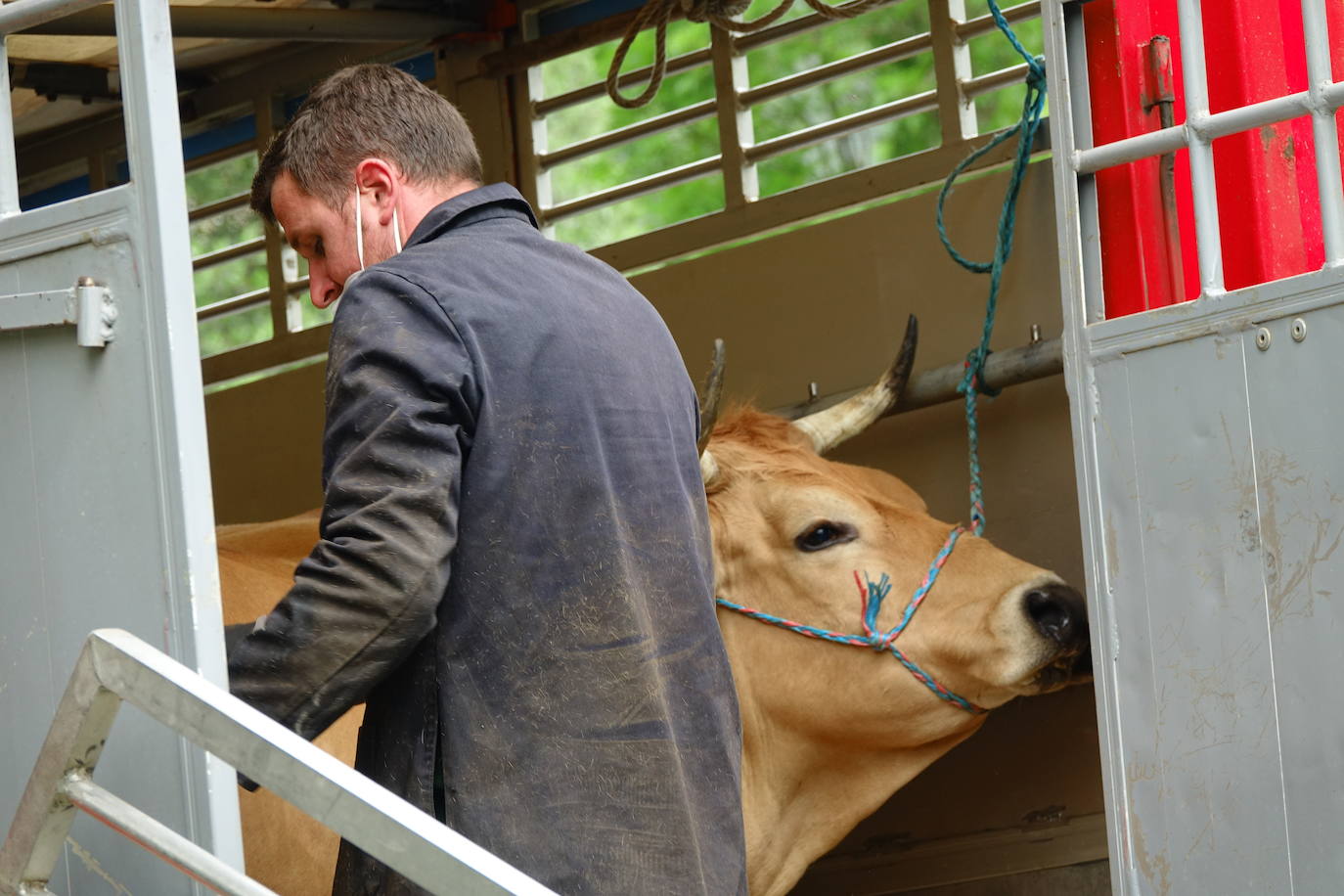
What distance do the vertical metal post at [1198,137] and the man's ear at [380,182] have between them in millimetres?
1224

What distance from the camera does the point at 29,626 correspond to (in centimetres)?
231

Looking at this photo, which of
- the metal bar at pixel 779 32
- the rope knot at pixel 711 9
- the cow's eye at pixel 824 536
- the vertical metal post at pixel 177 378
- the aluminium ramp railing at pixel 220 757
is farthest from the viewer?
the metal bar at pixel 779 32

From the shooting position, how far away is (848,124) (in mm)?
5426

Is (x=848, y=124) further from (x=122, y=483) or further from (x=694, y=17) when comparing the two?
(x=122, y=483)

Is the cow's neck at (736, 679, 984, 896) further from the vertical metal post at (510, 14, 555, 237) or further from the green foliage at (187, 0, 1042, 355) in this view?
the green foliage at (187, 0, 1042, 355)

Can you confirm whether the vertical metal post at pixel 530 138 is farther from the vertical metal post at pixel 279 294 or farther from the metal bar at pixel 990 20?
the metal bar at pixel 990 20

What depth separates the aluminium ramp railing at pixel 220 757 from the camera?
163cm

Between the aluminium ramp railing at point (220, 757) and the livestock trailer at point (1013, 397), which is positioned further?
the livestock trailer at point (1013, 397)

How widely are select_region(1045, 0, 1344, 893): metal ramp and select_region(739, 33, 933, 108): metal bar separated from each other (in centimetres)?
253

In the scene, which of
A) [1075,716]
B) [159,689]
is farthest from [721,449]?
[159,689]

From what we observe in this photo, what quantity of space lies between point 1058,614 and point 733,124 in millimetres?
2086

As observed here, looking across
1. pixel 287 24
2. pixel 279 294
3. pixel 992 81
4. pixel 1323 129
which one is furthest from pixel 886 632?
pixel 279 294

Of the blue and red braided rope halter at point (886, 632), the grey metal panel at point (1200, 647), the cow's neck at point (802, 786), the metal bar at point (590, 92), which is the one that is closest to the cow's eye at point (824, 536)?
the blue and red braided rope halter at point (886, 632)

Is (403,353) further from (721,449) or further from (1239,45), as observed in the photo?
(721,449)
